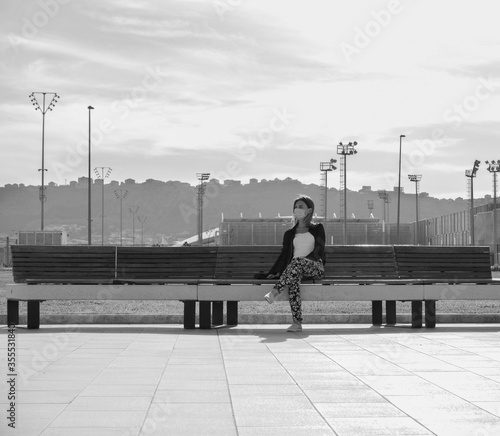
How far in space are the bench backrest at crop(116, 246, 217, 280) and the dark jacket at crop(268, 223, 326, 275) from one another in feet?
2.77

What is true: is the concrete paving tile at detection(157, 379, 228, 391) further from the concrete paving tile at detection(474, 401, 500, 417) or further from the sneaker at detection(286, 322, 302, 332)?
the sneaker at detection(286, 322, 302, 332)

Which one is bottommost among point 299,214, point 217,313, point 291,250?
point 217,313

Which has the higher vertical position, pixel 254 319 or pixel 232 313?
pixel 232 313

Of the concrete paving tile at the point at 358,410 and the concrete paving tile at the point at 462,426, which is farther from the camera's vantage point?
the concrete paving tile at the point at 358,410

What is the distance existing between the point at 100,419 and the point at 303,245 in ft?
19.8

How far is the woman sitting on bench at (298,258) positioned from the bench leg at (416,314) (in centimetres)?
132

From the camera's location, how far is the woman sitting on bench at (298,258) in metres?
10.4

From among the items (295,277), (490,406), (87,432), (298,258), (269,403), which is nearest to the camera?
(87,432)

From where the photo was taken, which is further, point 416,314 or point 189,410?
point 416,314

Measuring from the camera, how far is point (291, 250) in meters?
10.9

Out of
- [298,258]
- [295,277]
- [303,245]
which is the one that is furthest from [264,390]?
[303,245]

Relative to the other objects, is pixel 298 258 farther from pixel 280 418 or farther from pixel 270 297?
pixel 280 418

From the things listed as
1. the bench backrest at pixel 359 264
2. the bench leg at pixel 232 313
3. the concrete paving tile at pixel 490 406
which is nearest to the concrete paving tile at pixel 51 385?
the concrete paving tile at pixel 490 406

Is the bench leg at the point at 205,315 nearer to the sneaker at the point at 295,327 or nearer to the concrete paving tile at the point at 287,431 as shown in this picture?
the sneaker at the point at 295,327
